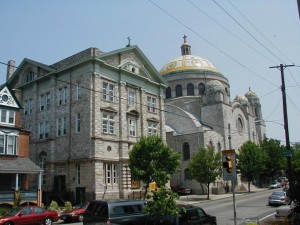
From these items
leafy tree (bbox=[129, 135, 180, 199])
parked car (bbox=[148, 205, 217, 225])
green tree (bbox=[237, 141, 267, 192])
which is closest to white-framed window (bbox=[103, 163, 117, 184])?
leafy tree (bbox=[129, 135, 180, 199])

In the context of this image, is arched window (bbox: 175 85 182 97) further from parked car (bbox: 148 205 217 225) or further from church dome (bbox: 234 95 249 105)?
parked car (bbox: 148 205 217 225)

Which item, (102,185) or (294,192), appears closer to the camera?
(294,192)

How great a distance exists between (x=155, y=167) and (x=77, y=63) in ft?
46.2

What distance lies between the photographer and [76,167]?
120ft

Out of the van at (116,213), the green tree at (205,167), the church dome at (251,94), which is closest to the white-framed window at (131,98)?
the green tree at (205,167)

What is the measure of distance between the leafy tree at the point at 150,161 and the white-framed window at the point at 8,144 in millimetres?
11108

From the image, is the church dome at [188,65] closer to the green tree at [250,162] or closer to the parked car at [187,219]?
the green tree at [250,162]

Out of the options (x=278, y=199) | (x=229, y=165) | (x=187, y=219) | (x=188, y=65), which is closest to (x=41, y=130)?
(x=278, y=199)

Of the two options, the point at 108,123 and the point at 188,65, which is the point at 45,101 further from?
the point at 188,65

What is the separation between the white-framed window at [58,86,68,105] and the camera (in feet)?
129

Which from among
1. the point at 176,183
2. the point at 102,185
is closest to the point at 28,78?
the point at 102,185

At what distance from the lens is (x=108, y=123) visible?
37.5 metres

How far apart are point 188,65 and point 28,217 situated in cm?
5375

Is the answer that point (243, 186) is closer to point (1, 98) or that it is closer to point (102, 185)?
point (102, 185)
